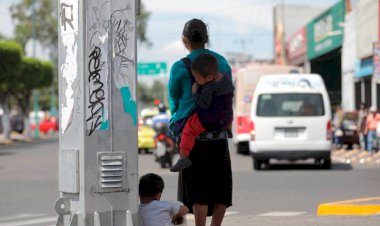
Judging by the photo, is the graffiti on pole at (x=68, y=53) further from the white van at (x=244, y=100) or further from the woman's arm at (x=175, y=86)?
the white van at (x=244, y=100)

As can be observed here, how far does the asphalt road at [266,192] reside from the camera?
11727 millimetres

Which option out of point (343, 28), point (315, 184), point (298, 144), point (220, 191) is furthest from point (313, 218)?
point (343, 28)

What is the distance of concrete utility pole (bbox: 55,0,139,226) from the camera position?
6824 mm

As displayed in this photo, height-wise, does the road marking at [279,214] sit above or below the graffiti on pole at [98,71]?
below

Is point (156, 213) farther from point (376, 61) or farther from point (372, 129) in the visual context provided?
point (372, 129)

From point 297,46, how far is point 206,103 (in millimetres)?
74440

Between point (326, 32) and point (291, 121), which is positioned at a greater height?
point (326, 32)

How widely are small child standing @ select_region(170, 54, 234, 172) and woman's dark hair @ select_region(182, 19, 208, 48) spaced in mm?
358

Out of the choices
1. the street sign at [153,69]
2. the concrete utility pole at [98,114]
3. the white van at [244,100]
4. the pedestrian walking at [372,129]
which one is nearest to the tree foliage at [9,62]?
the street sign at [153,69]

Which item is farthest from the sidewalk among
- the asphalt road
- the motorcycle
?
the motorcycle

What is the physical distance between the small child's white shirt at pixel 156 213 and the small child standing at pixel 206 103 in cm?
37

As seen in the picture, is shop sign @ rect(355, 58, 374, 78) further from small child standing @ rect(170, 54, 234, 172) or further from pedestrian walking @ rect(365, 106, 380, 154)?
small child standing @ rect(170, 54, 234, 172)

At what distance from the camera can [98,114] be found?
6.88m

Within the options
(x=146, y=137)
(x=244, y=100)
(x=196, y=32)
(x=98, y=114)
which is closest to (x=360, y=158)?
(x=244, y=100)
